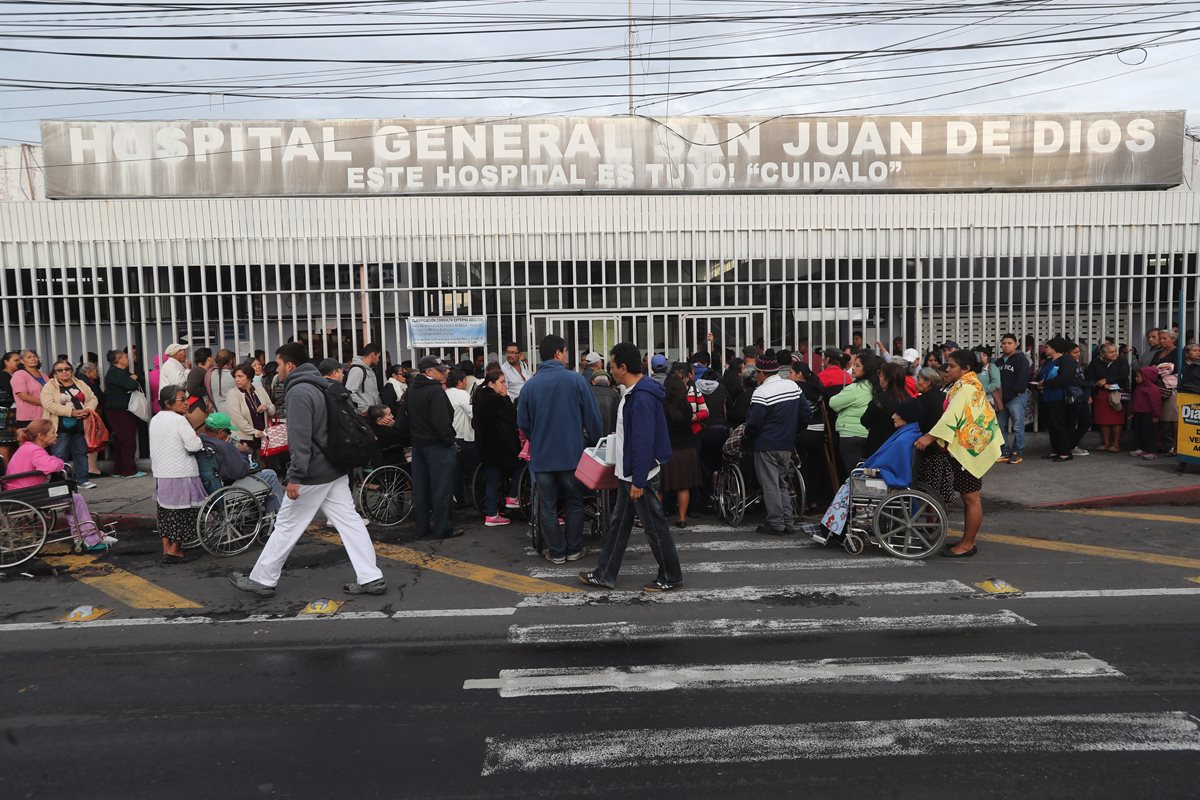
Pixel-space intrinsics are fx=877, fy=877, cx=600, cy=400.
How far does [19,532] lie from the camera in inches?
305

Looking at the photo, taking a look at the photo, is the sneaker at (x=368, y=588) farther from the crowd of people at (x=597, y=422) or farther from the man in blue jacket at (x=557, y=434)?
the man in blue jacket at (x=557, y=434)

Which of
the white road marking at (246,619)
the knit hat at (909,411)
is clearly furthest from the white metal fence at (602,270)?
the white road marking at (246,619)

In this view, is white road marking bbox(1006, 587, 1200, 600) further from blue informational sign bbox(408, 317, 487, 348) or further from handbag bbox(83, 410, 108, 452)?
handbag bbox(83, 410, 108, 452)

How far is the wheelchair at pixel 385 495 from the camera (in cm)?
966

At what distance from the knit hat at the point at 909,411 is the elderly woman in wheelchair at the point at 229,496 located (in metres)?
6.00

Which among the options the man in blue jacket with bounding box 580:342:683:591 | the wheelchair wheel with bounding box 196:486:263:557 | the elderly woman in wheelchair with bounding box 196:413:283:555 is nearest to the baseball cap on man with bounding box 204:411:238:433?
the elderly woman in wheelchair with bounding box 196:413:283:555

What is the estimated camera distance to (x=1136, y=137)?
17359 mm

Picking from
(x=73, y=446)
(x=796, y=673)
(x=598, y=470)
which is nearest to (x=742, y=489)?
(x=598, y=470)

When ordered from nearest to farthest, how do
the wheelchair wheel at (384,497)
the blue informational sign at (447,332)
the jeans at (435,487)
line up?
1. the jeans at (435,487)
2. the wheelchair wheel at (384,497)
3. the blue informational sign at (447,332)

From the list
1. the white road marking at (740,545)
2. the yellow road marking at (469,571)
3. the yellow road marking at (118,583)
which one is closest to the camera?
the yellow road marking at (118,583)

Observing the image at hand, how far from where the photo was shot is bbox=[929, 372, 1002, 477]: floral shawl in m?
7.45

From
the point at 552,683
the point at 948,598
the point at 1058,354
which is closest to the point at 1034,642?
the point at 948,598

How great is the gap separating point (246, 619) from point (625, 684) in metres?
3.00

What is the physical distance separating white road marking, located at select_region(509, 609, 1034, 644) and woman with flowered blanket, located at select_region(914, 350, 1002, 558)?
1740 mm
